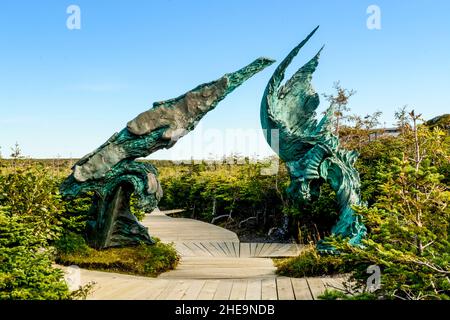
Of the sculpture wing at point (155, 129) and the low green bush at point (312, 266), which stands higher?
the sculpture wing at point (155, 129)

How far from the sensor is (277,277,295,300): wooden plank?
4.61 m

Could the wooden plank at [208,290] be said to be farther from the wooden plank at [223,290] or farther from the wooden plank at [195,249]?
the wooden plank at [195,249]

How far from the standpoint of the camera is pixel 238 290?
4.84 metres

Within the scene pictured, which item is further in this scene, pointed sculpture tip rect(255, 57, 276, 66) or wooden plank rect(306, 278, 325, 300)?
pointed sculpture tip rect(255, 57, 276, 66)

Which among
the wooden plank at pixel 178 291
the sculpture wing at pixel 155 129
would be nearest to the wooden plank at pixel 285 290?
the wooden plank at pixel 178 291

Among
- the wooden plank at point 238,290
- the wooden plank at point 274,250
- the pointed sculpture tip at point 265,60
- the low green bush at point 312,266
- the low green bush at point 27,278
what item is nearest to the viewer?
the low green bush at point 27,278

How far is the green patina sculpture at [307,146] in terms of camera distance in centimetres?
716

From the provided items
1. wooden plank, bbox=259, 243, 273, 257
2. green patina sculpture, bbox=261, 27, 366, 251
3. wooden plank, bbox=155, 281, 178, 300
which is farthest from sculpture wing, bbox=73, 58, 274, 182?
wooden plank, bbox=259, 243, 273, 257

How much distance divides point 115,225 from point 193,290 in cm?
307

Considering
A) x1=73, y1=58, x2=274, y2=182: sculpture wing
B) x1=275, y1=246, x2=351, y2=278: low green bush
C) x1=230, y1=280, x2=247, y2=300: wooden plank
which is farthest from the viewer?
x1=73, y1=58, x2=274, y2=182: sculpture wing

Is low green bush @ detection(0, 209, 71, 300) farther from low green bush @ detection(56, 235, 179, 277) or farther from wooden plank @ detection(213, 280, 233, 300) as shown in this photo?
low green bush @ detection(56, 235, 179, 277)

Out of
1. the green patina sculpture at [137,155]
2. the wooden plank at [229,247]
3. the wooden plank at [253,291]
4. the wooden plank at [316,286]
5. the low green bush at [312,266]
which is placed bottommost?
the wooden plank at [229,247]
